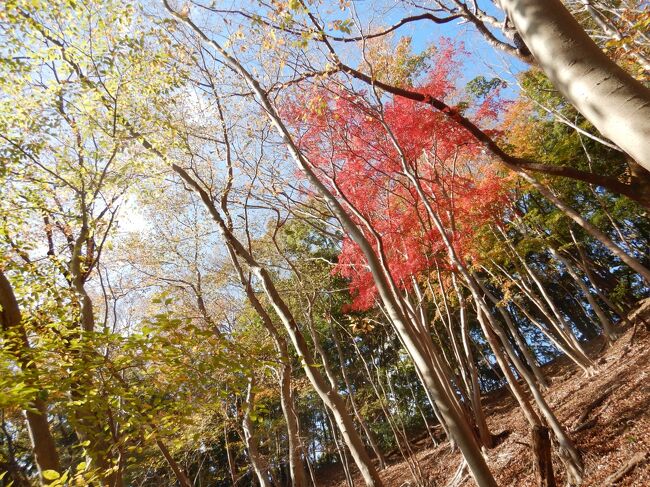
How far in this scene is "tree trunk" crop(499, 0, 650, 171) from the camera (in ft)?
3.15

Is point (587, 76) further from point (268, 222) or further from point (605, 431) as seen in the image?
point (268, 222)

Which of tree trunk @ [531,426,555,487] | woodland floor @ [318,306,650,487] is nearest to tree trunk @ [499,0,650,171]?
tree trunk @ [531,426,555,487]

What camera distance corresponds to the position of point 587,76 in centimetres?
106

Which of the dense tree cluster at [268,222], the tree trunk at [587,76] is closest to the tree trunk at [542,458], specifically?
the dense tree cluster at [268,222]

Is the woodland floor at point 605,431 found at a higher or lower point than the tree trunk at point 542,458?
lower

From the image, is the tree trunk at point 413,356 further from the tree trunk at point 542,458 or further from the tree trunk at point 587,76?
the tree trunk at point 587,76

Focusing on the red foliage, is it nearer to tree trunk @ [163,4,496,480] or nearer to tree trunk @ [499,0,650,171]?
tree trunk @ [163,4,496,480]

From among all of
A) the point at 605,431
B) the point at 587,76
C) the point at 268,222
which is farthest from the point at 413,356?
the point at 268,222

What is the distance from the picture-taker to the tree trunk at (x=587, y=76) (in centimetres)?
96

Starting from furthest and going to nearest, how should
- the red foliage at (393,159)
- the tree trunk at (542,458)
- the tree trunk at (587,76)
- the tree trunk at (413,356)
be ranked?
the red foliage at (393,159) < the tree trunk at (542,458) < the tree trunk at (413,356) < the tree trunk at (587,76)

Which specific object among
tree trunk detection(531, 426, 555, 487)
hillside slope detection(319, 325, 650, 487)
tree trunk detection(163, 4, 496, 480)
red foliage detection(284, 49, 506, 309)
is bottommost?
hillside slope detection(319, 325, 650, 487)

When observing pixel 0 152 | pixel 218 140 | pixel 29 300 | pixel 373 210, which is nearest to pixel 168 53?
pixel 218 140

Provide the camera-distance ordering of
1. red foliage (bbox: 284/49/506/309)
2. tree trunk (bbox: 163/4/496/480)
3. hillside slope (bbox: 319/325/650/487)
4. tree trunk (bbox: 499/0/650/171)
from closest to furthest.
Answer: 1. tree trunk (bbox: 499/0/650/171)
2. tree trunk (bbox: 163/4/496/480)
3. hillside slope (bbox: 319/325/650/487)
4. red foliage (bbox: 284/49/506/309)

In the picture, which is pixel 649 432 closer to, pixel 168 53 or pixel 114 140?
pixel 114 140
